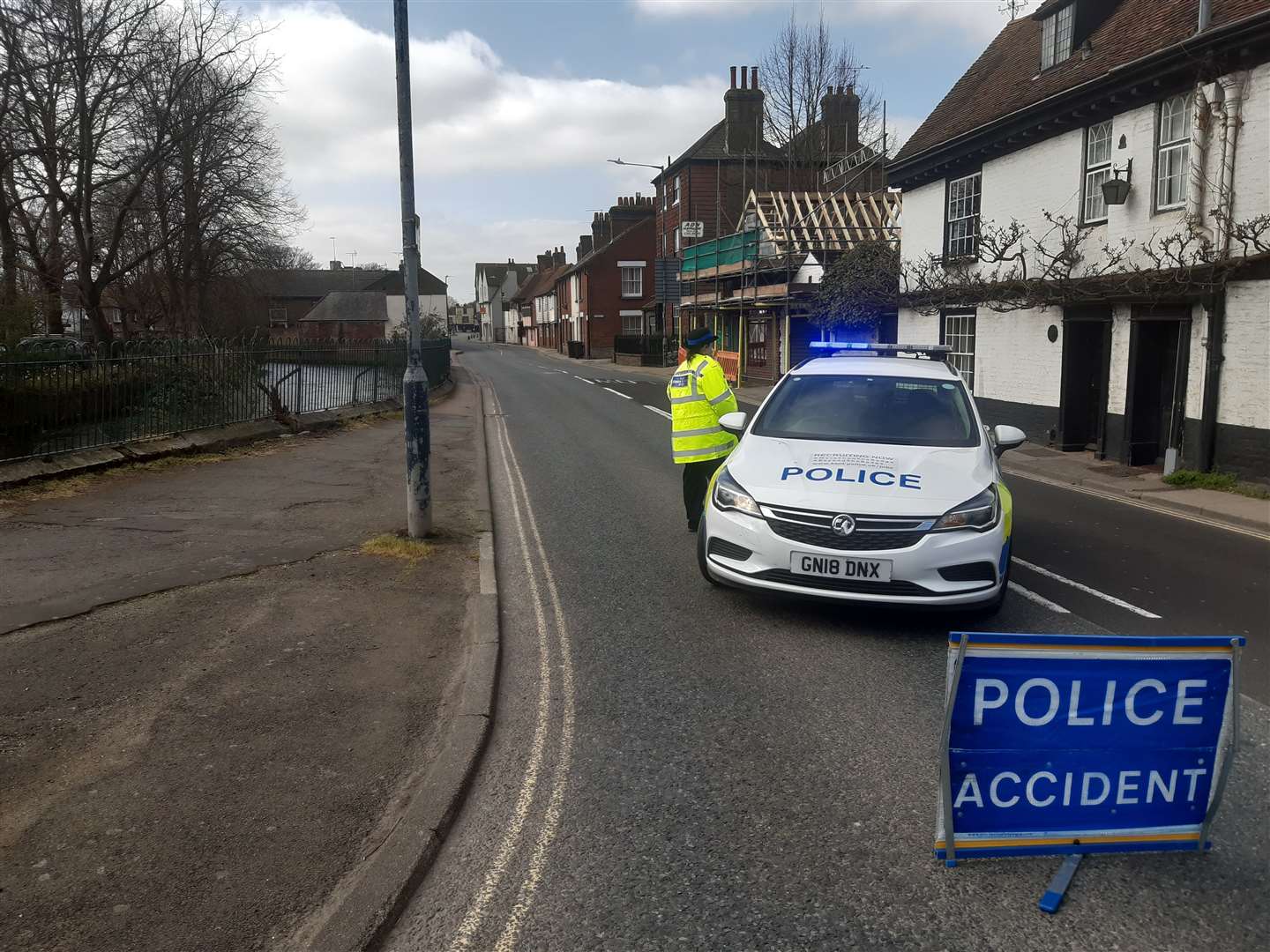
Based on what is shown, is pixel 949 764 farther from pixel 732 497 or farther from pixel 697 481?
pixel 697 481

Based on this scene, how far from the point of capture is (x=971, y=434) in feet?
22.8

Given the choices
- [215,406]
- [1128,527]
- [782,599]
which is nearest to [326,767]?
[782,599]

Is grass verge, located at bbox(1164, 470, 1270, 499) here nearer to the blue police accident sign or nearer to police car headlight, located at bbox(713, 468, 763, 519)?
police car headlight, located at bbox(713, 468, 763, 519)

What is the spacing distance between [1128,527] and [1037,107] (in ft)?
30.5

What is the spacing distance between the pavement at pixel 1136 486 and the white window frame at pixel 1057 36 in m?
6.91

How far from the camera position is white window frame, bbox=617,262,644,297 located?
62094mm

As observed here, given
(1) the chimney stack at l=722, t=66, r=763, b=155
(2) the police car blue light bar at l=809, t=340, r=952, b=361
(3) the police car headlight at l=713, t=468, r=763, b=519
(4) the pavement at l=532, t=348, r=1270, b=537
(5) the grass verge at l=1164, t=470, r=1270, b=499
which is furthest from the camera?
(1) the chimney stack at l=722, t=66, r=763, b=155

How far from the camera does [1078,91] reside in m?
15.1

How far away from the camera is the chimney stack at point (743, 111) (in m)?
42.9

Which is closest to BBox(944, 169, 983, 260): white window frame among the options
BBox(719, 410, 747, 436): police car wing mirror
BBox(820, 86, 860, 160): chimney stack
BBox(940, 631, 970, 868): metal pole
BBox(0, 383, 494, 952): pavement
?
BBox(719, 410, 747, 436): police car wing mirror

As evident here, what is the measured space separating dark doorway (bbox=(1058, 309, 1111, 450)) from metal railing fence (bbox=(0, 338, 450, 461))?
13008mm

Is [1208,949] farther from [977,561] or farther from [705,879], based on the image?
[977,561]

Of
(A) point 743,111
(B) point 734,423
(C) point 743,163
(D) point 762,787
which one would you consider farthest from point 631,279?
(D) point 762,787

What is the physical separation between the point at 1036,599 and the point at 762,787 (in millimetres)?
3675
